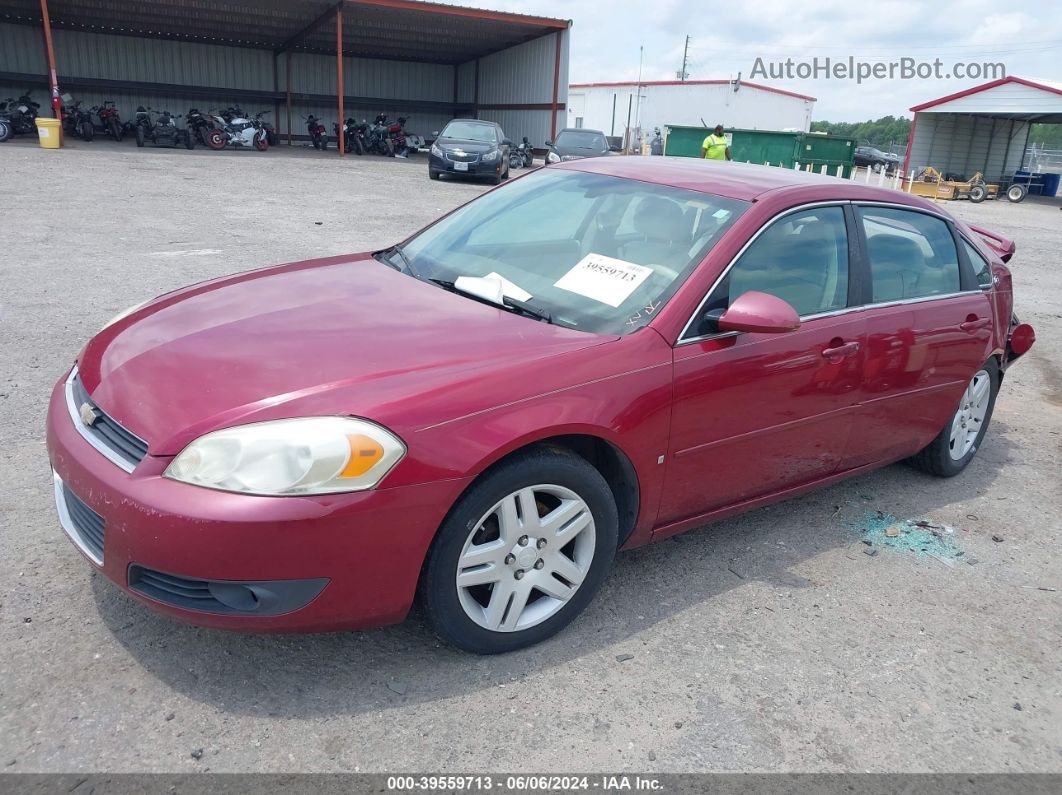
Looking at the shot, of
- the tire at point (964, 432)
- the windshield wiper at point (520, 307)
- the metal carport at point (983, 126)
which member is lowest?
the tire at point (964, 432)

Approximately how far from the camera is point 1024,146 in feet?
121

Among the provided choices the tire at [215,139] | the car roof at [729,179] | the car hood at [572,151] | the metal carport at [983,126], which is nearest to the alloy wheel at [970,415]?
the car roof at [729,179]

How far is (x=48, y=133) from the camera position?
20.7 metres

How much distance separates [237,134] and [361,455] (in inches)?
1015

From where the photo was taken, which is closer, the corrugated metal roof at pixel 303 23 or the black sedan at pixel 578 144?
the black sedan at pixel 578 144

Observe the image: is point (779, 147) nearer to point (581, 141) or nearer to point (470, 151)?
point (581, 141)

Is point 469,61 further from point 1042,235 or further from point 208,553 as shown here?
point 208,553

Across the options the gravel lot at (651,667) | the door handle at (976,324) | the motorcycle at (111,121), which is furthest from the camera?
the motorcycle at (111,121)

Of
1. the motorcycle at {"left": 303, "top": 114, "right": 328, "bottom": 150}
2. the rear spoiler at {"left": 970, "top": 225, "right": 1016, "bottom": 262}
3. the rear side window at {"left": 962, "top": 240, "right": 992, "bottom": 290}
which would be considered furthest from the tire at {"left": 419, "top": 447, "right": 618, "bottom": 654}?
the motorcycle at {"left": 303, "top": 114, "right": 328, "bottom": 150}

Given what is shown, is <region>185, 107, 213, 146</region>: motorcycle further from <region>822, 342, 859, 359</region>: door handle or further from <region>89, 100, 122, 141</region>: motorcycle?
<region>822, 342, 859, 359</region>: door handle

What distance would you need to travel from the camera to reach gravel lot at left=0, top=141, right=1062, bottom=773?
92.0 inches

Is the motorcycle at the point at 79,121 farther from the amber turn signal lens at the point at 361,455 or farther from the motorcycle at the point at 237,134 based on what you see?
the amber turn signal lens at the point at 361,455

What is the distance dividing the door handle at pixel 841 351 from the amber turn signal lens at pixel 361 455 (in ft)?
6.52

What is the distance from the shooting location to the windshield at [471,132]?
19.6 metres
